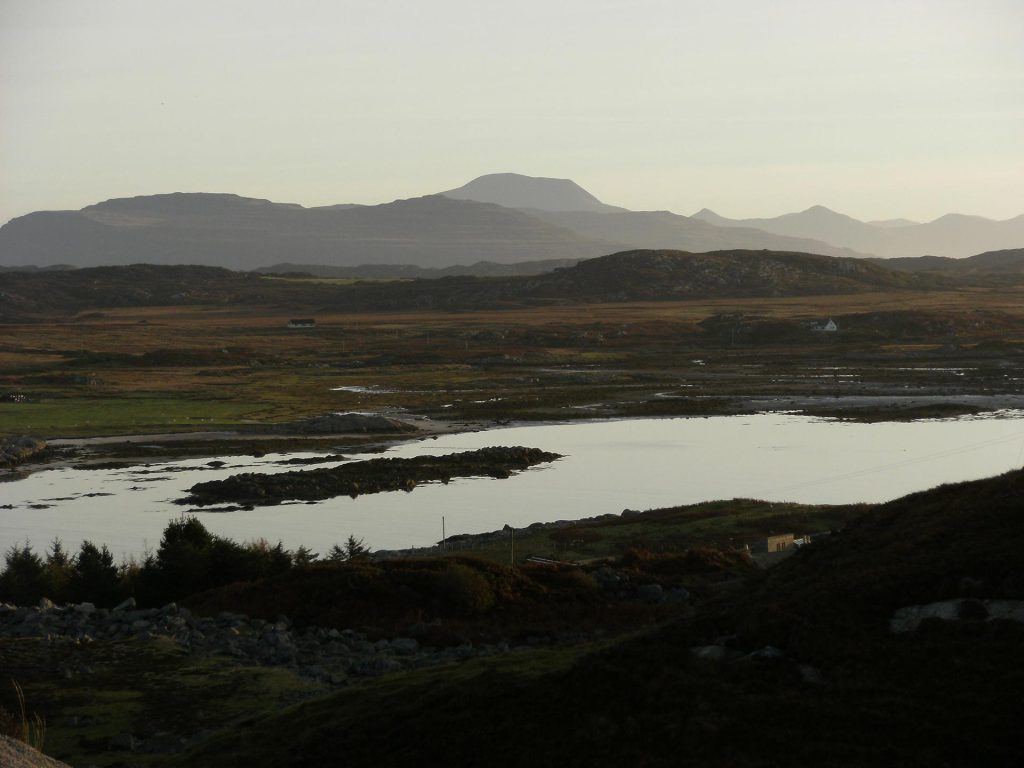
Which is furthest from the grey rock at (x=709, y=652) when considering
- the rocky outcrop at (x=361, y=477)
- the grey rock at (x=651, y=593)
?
the rocky outcrop at (x=361, y=477)

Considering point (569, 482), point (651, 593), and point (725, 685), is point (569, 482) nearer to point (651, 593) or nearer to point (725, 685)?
point (651, 593)

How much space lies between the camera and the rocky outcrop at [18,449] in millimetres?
58344

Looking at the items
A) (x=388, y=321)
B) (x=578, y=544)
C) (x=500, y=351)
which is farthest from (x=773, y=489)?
(x=388, y=321)

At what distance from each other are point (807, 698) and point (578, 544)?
72.0ft

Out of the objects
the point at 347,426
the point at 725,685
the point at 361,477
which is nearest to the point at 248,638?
the point at 725,685

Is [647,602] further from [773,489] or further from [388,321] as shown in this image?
[388,321]

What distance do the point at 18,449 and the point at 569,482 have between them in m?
28.7

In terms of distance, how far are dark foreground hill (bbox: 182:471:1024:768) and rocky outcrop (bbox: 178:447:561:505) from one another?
3205 cm

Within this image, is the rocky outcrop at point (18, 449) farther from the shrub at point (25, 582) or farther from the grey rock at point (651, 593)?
the grey rock at point (651, 593)

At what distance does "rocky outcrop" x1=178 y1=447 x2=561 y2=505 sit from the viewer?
49.4m

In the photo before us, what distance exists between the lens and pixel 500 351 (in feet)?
421

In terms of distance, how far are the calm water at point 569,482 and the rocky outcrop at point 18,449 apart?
371 centimetres

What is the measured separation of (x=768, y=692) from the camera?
13602 mm

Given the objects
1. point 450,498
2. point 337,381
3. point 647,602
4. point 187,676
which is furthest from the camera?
point 337,381
